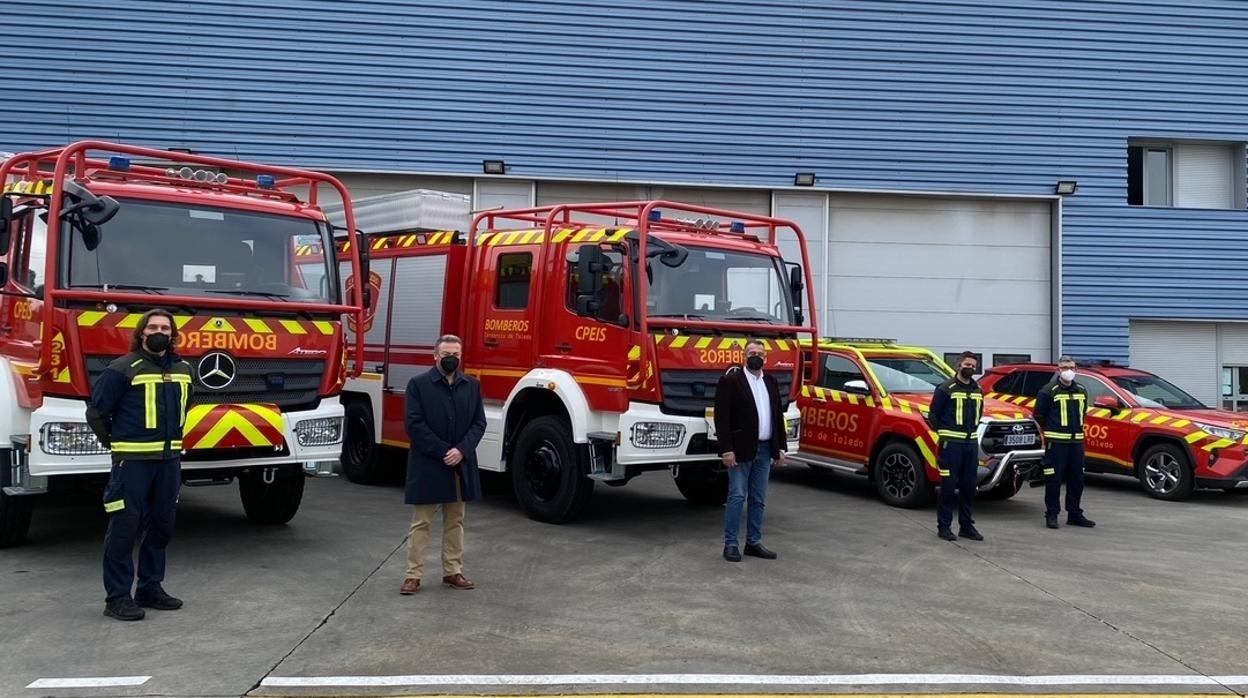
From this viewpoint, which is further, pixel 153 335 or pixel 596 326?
pixel 596 326

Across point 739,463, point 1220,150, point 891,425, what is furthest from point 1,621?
point 1220,150

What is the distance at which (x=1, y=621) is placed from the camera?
20.0 feet

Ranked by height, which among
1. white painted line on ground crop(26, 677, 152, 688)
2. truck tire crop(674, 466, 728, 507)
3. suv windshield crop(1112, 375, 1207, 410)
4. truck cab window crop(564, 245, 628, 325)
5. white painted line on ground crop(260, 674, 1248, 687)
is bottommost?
white painted line on ground crop(26, 677, 152, 688)

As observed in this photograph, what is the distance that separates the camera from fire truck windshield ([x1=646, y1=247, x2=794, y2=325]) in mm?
9094

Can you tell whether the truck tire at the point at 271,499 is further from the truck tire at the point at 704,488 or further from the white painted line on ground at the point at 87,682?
the truck tire at the point at 704,488

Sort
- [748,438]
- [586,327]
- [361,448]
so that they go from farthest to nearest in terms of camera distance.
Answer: [361,448]
[586,327]
[748,438]

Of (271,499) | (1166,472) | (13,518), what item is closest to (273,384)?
(271,499)

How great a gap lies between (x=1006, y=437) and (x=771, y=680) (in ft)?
21.5

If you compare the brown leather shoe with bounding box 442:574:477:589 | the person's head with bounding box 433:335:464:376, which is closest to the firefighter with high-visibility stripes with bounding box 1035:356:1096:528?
the brown leather shoe with bounding box 442:574:477:589

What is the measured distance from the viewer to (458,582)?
23.3ft

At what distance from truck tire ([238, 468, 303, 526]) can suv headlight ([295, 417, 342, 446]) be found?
94 centimetres

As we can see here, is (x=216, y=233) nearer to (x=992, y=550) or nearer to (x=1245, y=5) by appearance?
(x=992, y=550)

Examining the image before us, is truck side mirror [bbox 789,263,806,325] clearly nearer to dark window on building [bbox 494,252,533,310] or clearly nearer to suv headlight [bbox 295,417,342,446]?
dark window on building [bbox 494,252,533,310]

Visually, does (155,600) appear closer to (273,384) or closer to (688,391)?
(273,384)
